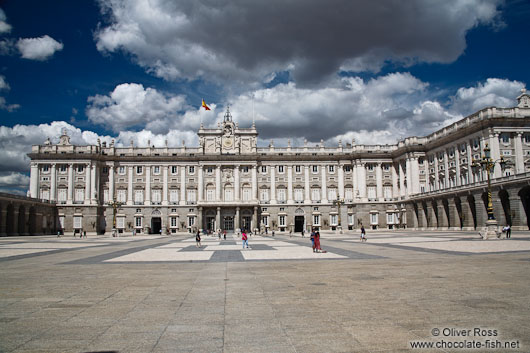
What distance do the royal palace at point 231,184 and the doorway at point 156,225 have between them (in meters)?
0.28

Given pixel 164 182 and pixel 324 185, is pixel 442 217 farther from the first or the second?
pixel 164 182

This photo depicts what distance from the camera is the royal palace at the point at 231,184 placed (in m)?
79.1

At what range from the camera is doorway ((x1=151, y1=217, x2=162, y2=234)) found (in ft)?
270

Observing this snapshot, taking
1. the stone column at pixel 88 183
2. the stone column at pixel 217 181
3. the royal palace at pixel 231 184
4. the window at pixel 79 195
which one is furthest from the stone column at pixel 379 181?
the window at pixel 79 195

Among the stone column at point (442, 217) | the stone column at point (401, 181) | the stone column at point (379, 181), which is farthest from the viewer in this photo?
the stone column at point (379, 181)

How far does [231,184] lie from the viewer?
83.4 meters

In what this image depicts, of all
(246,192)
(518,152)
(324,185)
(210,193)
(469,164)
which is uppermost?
(518,152)

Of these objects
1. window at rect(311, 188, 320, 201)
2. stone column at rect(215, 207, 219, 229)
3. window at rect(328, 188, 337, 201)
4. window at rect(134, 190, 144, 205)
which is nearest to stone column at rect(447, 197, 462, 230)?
window at rect(328, 188, 337, 201)

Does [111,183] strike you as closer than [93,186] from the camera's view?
No

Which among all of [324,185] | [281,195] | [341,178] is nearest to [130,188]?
[281,195]

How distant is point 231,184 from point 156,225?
56.6 feet

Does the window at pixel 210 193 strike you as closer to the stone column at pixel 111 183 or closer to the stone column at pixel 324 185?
the stone column at pixel 111 183

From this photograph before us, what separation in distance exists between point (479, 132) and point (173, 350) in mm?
62477

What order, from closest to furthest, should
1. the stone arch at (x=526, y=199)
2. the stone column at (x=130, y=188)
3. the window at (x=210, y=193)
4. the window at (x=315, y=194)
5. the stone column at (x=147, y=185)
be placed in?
the stone arch at (x=526, y=199)
the stone column at (x=130, y=188)
the stone column at (x=147, y=185)
the window at (x=210, y=193)
the window at (x=315, y=194)
